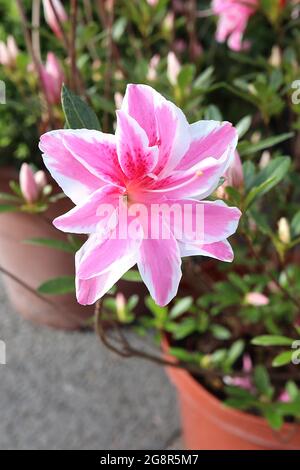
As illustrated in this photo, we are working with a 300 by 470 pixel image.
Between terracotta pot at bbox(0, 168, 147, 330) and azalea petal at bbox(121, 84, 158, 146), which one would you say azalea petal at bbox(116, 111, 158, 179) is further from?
terracotta pot at bbox(0, 168, 147, 330)

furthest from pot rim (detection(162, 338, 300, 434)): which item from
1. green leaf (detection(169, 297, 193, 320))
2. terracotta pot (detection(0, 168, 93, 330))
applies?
terracotta pot (detection(0, 168, 93, 330))

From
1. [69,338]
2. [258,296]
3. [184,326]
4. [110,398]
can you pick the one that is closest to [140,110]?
[258,296]

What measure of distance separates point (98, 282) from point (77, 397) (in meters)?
1.19

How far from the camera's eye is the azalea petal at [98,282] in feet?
1.94

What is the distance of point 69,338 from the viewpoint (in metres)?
1.88

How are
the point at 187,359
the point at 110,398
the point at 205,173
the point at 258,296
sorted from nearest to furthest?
the point at 205,173 < the point at 258,296 < the point at 187,359 < the point at 110,398

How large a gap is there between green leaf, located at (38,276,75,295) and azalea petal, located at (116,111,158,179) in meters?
0.41

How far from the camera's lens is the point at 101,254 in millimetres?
587

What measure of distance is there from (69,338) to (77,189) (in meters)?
1.36

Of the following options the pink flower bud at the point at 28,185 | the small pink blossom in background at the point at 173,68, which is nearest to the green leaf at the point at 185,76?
the small pink blossom in background at the point at 173,68

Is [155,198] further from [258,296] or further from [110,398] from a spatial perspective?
[110,398]

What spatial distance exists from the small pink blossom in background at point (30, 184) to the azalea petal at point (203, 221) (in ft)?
1.26

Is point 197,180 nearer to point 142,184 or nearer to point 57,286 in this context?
point 142,184

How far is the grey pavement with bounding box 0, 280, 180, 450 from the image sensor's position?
1612 millimetres
